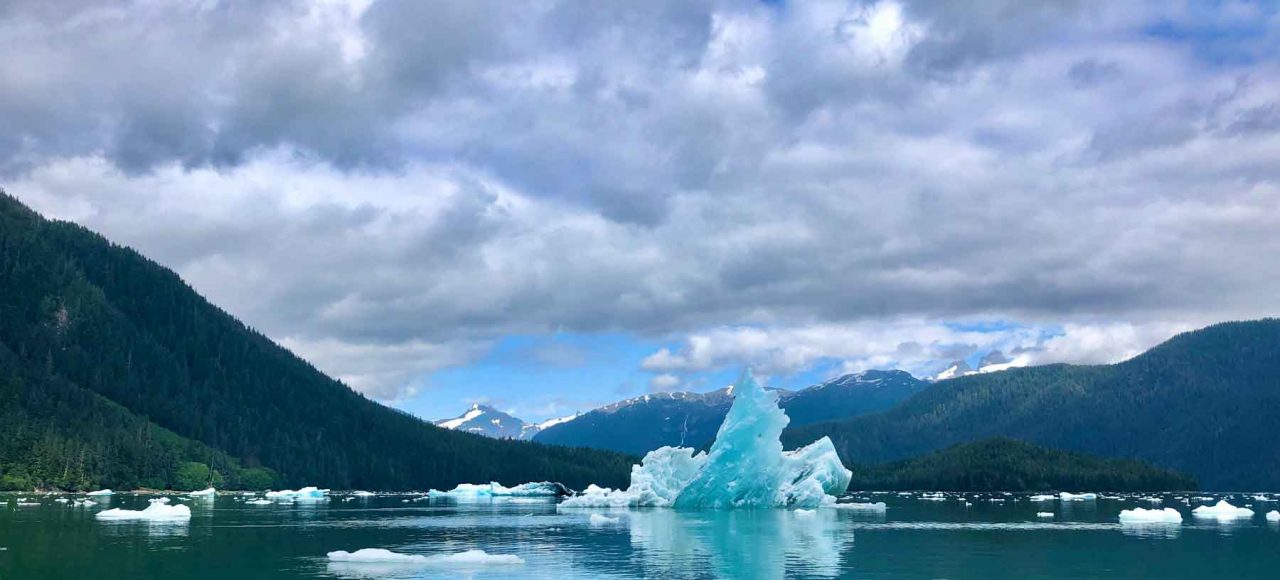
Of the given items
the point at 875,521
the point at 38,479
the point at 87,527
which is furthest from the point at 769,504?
the point at 38,479

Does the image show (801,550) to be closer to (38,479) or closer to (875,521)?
(875,521)

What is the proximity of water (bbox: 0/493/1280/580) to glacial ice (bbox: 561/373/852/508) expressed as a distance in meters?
17.5

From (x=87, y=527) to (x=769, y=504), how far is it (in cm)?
7587

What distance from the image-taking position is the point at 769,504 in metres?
129

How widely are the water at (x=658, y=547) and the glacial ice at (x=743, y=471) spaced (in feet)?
57.3

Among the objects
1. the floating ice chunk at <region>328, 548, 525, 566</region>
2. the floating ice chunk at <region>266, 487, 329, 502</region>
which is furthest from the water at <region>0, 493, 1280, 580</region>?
the floating ice chunk at <region>266, 487, 329, 502</region>

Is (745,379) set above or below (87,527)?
above

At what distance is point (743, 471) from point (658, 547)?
6149 centimetres

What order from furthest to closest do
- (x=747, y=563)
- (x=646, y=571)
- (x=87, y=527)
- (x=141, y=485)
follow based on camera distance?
(x=141, y=485), (x=87, y=527), (x=747, y=563), (x=646, y=571)

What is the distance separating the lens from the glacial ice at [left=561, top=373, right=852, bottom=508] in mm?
117938

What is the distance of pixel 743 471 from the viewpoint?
4926 inches

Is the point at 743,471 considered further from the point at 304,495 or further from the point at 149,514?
the point at 304,495

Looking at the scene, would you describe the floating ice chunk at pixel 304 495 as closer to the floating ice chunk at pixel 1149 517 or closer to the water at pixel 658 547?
the water at pixel 658 547

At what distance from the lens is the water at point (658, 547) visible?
49.6 meters
